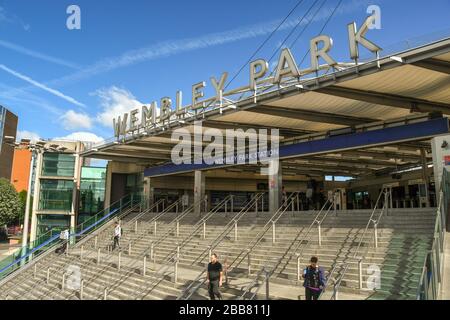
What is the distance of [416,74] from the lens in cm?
1312

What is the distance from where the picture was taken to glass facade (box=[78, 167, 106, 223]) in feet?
111

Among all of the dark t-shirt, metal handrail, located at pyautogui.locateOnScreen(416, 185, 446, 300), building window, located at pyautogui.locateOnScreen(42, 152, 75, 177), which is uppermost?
building window, located at pyautogui.locateOnScreen(42, 152, 75, 177)

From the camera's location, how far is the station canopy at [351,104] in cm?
1248

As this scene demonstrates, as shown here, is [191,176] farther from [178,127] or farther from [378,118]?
[378,118]

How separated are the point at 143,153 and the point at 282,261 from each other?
1867 centimetres

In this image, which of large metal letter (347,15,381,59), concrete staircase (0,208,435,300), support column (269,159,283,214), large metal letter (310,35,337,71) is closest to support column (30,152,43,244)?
concrete staircase (0,208,435,300)

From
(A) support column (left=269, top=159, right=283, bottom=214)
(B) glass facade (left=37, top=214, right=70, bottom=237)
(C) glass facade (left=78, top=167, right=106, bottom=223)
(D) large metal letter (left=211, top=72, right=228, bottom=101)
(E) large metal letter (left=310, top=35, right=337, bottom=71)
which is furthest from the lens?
(C) glass facade (left=78, top=167, right=106, bottom=223)

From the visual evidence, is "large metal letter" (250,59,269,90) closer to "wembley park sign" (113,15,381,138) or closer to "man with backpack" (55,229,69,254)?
"wembley park sign" (113,15,381,138)

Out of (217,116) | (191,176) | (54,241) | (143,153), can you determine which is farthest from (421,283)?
(191,176)

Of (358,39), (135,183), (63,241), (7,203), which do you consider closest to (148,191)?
(135,183)

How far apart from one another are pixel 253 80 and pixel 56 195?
23.2 meters

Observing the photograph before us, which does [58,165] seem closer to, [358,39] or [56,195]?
[56,195]

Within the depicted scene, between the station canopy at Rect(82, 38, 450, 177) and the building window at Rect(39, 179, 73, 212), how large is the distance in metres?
11.0

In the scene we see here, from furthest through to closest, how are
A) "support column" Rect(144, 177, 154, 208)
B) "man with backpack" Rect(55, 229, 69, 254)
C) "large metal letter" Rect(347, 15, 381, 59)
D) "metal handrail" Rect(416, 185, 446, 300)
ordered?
"support column" Rect(144, 177, 154, 208) → "man with backpack" Rect(55, 229, 69, 254) → "large metal letter" Rect(347, 15, 381, 59) → "metal handrail" Rect(416, 185, 446, 300)
